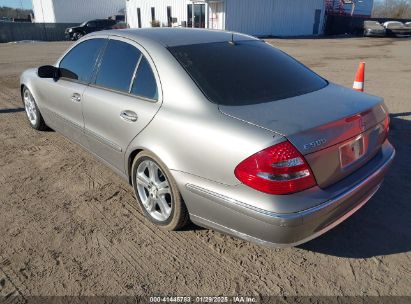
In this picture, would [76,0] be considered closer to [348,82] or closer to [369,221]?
[348,82]

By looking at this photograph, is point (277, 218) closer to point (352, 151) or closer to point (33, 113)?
point (352, 151)

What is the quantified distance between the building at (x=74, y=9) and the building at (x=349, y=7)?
24972 mm

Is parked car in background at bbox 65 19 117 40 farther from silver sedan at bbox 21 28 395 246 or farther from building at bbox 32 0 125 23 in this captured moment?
silver sedan at bbox 21 28 395 246

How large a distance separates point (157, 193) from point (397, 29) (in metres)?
31.6

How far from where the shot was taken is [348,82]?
966 centimetres

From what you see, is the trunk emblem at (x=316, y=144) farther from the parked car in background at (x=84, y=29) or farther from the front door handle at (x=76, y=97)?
the parked car in background at (x=84, y=29)

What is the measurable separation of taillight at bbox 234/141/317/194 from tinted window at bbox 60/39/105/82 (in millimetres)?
2333

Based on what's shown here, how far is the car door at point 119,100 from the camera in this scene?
9.73 feet

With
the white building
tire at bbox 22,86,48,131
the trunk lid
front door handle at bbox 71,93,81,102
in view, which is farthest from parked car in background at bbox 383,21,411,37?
front door handle at bbox 71,93,81,102

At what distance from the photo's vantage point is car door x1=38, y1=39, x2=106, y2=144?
12.6ft

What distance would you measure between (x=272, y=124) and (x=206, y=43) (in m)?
1.29

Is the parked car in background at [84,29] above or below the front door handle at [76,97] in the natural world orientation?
below

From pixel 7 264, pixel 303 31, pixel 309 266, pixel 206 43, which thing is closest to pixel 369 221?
pixel 309 266

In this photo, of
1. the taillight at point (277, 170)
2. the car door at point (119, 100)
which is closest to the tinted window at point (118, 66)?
the car door at point (119, 100)
